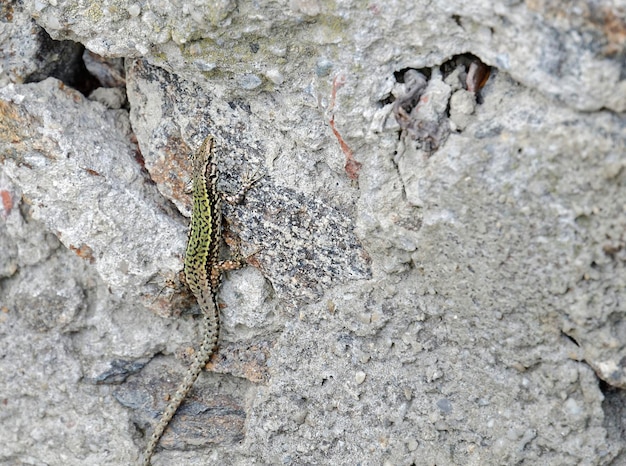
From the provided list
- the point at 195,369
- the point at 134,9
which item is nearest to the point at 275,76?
the point at 134,9

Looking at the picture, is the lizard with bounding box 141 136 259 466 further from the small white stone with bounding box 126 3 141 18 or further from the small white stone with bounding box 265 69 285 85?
the small white stone with bounding box 126 3 141 18

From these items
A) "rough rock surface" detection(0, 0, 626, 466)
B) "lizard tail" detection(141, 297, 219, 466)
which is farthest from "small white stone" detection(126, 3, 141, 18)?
"lizard tail" detection(141, 297, 219, 466)

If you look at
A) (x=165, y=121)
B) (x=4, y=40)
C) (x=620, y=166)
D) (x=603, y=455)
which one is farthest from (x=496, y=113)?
(x=4, y=40)

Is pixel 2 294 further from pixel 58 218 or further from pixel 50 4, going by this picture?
pixel 50 4

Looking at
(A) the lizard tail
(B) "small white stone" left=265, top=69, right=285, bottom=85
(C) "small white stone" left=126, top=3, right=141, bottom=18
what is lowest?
(A) the lizard tail

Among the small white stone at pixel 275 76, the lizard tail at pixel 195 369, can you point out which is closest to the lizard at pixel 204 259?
the lizard tail at pixel 195 369

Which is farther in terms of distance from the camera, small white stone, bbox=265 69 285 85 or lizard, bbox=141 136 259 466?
lizard, bbox=141 136 259 466

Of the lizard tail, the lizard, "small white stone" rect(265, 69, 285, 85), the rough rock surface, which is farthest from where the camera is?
the lizard tail

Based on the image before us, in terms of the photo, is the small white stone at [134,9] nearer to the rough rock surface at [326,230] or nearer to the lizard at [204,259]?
the rough rock surface at [326,230]
